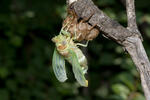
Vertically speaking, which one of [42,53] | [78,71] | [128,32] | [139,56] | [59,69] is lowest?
[139,56]

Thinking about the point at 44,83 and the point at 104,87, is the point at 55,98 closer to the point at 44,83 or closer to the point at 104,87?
the point at 44,83

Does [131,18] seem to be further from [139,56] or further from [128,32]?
[139,56]

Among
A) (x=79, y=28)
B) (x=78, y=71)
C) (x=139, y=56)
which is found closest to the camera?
(x=139, y=56)

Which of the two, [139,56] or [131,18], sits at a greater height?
[131,18]

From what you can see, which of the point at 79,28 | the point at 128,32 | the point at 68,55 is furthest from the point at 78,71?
the point at 128,32

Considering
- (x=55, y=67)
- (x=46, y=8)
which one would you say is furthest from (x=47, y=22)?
(x=55, y=67)

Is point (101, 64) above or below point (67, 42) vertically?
above

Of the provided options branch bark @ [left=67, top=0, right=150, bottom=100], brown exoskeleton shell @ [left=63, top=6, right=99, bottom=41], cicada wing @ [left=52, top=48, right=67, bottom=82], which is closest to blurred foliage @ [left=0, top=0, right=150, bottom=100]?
cicada wing @ [left=52, top=48, right=67, bottom=82]
